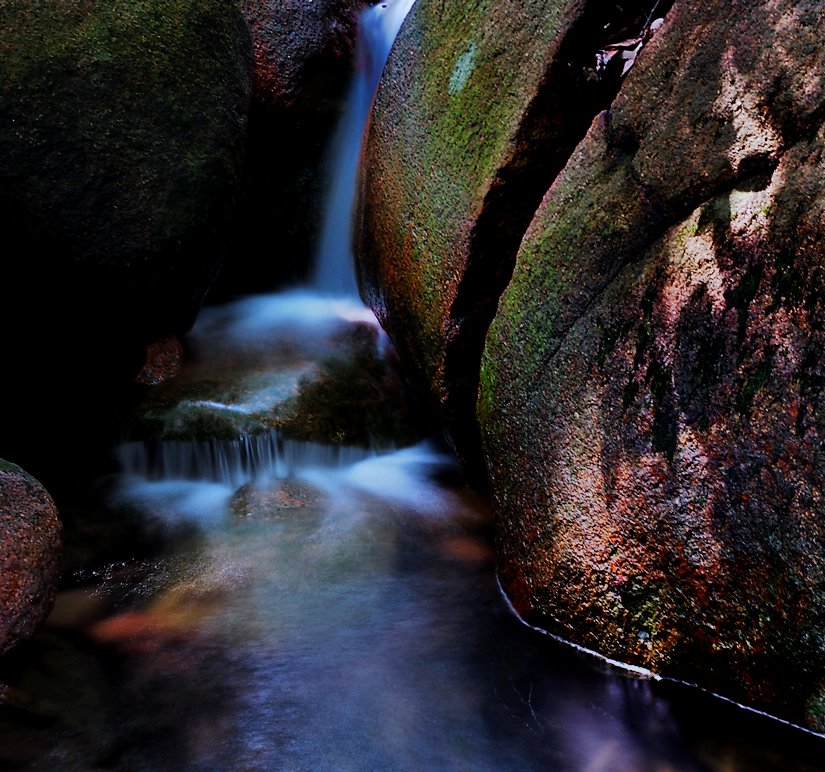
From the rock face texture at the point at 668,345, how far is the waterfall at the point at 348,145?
267cm

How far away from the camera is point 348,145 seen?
6.52m

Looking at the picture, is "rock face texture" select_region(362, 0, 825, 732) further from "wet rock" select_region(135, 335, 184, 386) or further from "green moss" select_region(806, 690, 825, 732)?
"wet rock" select_region(135, 335, 184, 386)

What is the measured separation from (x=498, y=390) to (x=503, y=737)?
1.35m

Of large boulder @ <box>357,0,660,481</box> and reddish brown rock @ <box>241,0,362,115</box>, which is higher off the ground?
reddish brown rock @ <box>241,0,362,115</box>

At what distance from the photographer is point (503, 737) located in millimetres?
2699

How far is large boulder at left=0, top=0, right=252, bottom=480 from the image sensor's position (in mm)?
4020

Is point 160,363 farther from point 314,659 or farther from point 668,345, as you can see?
point 668,345

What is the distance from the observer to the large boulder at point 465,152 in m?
3.57

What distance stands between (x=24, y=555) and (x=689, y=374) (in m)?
2.35

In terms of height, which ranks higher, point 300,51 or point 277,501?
point 300,51

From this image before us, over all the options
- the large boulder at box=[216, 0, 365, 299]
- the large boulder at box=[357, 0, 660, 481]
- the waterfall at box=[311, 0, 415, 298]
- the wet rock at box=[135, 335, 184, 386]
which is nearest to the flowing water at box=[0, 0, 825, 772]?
the wet rock at box=[135, 335, 184, 386]

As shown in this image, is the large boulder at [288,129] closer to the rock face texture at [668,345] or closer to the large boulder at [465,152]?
the large boulder at [465,152]

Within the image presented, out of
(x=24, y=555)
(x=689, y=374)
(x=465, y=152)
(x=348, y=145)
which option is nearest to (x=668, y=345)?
(x=689, y=374)

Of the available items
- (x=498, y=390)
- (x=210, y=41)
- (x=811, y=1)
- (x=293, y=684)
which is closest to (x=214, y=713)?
(x=293, y=684)
